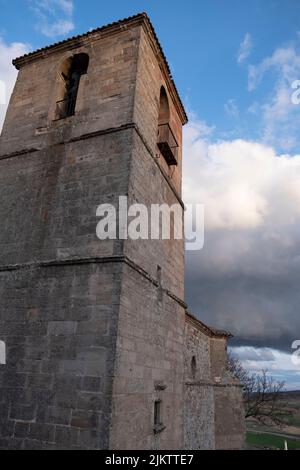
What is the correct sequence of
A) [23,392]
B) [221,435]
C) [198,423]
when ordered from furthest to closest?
[221,435], [198,423], [23,392]

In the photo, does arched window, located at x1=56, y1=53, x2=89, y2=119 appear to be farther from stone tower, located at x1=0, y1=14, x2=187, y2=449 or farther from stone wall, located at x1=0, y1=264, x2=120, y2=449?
stone wall, located at x1=0, y1=264, x2=120, y2=449

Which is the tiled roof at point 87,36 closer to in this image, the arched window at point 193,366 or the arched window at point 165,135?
the arched window at point 165,135

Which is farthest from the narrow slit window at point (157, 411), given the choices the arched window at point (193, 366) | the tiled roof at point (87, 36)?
the tiled roof at point (87, 36)

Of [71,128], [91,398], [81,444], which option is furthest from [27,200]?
[81,444]

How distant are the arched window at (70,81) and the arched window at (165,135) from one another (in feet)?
7.27

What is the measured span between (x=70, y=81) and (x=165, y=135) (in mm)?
2900

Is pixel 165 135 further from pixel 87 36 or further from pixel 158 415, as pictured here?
pixel 158 415

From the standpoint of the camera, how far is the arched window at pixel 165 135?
802 cm

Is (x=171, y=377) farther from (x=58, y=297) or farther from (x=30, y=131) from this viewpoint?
(x=30, y=131)

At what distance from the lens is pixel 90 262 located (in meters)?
5.37

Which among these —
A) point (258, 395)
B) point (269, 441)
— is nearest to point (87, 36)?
point (258, 395)

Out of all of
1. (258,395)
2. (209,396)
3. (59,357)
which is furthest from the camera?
(258,395)

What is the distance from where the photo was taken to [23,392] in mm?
5004

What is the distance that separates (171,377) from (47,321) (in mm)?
3171
